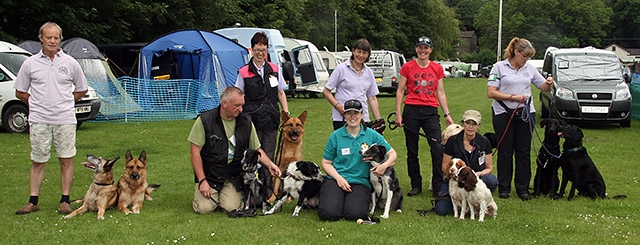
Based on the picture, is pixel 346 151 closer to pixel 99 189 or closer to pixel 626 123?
pixel 99 189

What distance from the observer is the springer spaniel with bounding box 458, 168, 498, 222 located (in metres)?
5.36

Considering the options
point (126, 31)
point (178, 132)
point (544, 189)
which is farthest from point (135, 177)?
point (126, 31)

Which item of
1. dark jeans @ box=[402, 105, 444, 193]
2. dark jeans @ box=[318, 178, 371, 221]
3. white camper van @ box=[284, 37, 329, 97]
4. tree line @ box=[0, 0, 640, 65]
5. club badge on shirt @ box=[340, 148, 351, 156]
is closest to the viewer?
dark jeans @ box=[318, 178, 371, 221]

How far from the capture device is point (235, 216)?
567cm

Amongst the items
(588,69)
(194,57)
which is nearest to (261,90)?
(588,69)

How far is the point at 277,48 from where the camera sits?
→ 72.3 ft

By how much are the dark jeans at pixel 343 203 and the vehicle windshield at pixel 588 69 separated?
33.2 feet

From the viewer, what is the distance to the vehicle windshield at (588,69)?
14125mm

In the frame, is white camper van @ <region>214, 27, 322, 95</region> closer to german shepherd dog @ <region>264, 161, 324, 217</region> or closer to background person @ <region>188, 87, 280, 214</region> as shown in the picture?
background person @ <region>188, 87, 280, 214</region>

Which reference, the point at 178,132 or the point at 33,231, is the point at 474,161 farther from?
the point at 178,132

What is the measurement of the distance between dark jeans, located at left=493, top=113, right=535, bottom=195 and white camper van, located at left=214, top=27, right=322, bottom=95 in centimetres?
1402

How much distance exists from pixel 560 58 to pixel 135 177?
1200cm

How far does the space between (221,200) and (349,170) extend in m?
1.29

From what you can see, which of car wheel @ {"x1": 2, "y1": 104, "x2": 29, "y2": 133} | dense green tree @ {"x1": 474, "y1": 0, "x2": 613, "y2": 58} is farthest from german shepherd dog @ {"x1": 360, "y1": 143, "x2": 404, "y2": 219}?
dense green tree @ {"x1": 474, "y1": 0, "x2": 613, "y2": 58}
